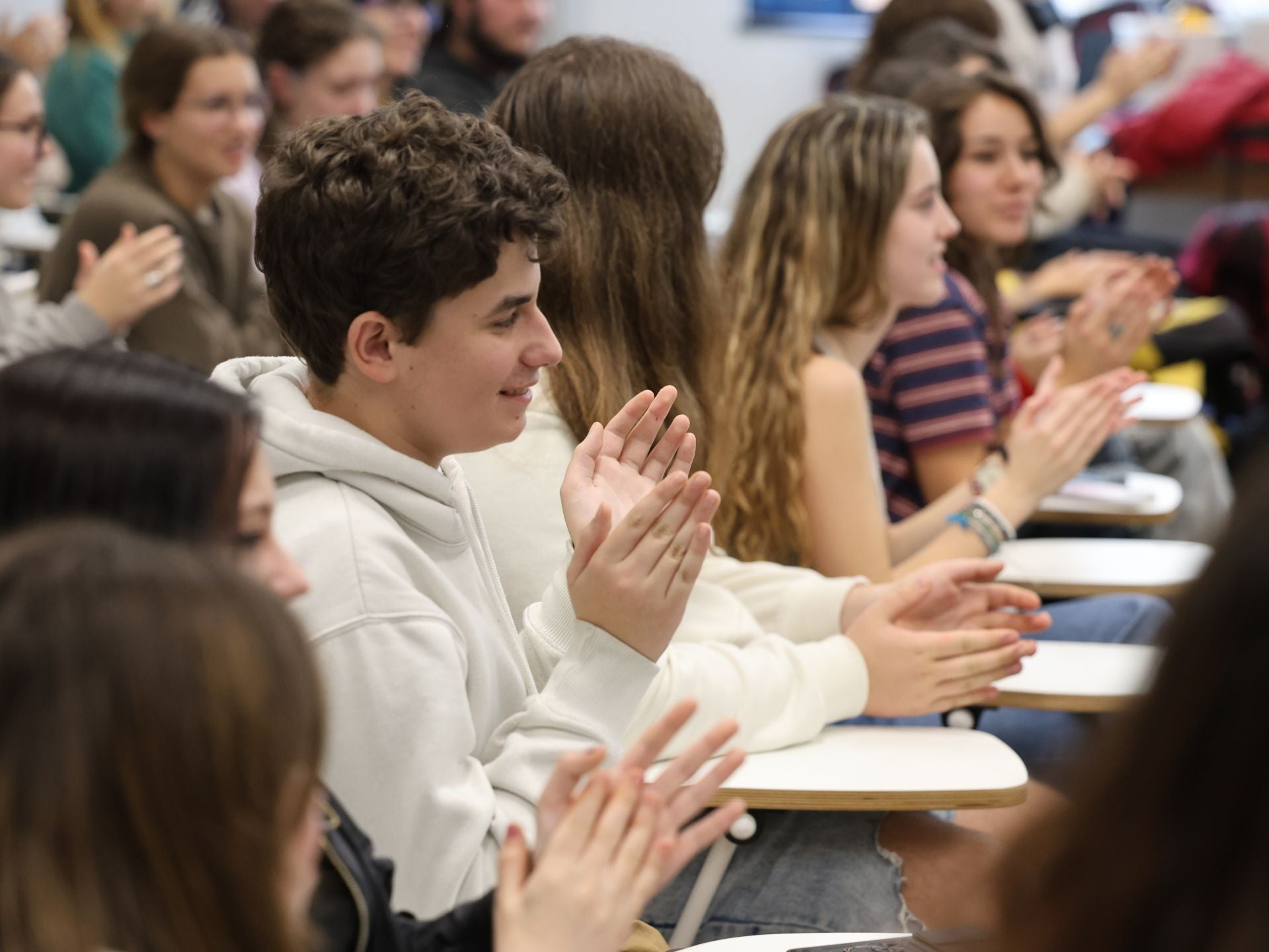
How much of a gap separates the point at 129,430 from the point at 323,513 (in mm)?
374

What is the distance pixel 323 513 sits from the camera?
1194 mm

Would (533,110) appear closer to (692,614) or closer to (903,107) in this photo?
(692,614)

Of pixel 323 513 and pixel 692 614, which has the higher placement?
pixel 323 513

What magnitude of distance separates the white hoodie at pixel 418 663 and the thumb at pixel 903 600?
0.49 metres

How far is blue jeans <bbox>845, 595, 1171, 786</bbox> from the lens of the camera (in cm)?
200

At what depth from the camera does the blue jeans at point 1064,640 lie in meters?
2.00

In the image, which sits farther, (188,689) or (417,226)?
(417,226)

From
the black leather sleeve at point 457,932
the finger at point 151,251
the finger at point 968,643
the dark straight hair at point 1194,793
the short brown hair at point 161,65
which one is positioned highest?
the short brown hair at point 161,65

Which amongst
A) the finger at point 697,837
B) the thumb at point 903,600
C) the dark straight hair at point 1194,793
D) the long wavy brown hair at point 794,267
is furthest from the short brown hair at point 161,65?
the dark straight hair at point 1194,793

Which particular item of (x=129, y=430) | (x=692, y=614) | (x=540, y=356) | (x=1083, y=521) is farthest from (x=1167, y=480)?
(x=129, y=430)

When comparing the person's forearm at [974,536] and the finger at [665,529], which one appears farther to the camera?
the person's forearm at [974,536]

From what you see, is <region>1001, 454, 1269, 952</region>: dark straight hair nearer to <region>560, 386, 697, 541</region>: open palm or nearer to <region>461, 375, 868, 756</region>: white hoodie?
<region>560, 386, 697, 541</region>: open palm

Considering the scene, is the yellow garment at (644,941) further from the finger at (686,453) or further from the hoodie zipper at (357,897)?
the finger at (686,453)

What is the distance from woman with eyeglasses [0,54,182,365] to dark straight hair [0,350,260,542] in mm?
1791
